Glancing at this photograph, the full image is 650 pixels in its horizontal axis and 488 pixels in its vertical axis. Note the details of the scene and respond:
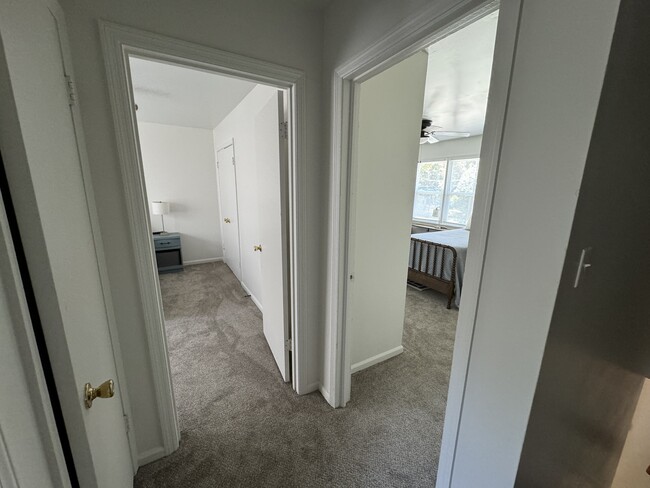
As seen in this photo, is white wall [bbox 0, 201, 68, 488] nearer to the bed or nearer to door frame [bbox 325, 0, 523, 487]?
door frame [bbox 325, 0, 523, 487]

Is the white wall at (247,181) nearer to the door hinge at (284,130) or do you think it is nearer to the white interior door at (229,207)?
the white interior door at (229,207)

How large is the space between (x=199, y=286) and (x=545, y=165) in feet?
13.3

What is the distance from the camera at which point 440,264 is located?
133 inches

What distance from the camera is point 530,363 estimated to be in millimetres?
738

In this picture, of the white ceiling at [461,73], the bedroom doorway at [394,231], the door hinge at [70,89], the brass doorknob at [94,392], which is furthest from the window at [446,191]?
the brass doorknob at [94,392]

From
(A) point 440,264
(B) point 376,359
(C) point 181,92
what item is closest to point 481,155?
(B) point 376,359

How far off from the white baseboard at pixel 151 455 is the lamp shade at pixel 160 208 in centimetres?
379

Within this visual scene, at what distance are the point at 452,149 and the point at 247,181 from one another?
4806mm

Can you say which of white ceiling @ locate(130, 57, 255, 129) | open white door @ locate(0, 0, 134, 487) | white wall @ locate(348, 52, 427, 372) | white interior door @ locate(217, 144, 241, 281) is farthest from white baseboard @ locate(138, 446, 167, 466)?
white interior door @ locate(217, 144, 241, 281)

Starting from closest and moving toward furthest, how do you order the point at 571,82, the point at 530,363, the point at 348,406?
the point at 571,82
the point at 530,363
the point at 348,406

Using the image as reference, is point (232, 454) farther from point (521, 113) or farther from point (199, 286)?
point (199, 286)

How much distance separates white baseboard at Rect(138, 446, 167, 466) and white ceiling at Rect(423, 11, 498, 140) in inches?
108

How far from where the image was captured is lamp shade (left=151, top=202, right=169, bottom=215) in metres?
4.29

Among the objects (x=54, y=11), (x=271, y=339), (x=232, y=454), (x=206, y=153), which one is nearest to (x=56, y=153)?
(x=54, y=11)
